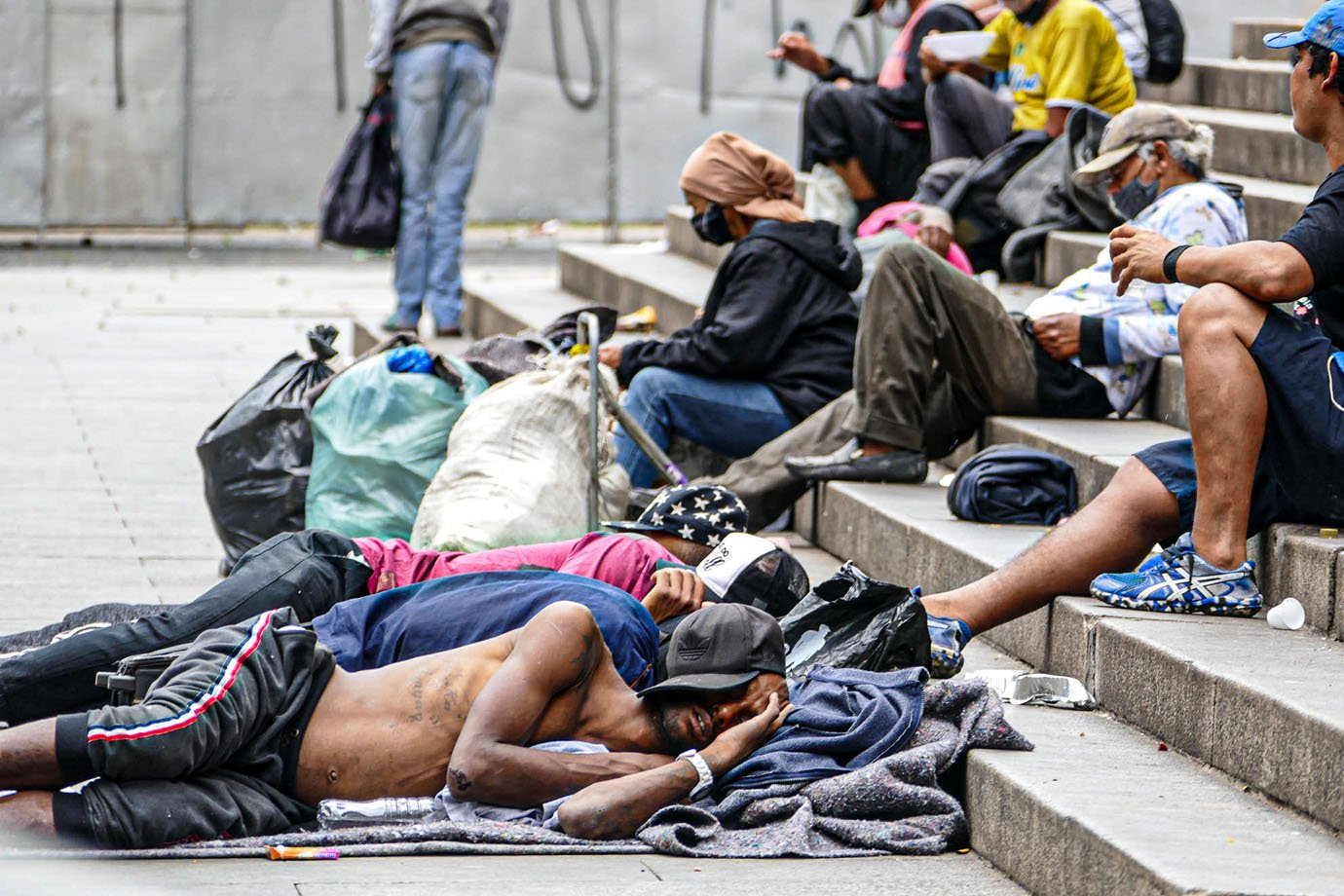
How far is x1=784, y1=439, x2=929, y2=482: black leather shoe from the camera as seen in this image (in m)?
6.10

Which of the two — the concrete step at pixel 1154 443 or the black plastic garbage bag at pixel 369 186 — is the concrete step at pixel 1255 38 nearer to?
the black plastic garbage bag at pixel 369 186

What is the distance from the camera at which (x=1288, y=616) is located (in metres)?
4.22

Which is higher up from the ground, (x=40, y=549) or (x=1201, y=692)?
(x=1201, y=692)

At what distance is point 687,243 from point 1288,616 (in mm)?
6598

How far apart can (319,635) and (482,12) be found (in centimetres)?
541

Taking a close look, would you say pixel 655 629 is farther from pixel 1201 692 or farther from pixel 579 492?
pixel 579 492

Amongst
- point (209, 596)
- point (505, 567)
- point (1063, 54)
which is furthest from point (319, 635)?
point (1063, 54)

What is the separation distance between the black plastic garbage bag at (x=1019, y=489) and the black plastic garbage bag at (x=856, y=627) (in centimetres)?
104

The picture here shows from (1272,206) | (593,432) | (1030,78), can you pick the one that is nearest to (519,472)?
(593,432)

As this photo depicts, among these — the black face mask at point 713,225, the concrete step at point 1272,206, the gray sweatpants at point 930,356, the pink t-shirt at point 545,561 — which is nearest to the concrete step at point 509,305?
the black face mask at point 713,225

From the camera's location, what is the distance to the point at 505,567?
479cm

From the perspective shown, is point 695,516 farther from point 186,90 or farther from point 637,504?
point 186,90

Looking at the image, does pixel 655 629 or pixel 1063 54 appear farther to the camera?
pixel 1063 54

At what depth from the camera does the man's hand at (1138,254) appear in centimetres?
448
